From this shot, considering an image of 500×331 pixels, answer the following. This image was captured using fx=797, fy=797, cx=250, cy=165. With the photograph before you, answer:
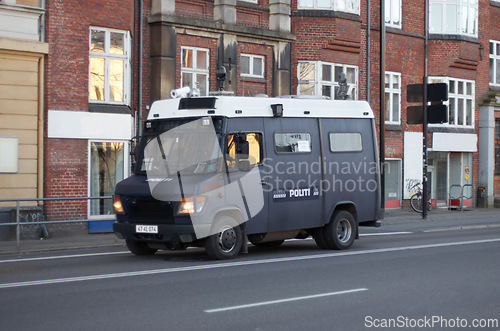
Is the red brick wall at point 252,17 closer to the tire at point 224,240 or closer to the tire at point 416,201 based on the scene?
the tire at point 416,201

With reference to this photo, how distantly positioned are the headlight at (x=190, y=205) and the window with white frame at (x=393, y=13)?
65.4 ft

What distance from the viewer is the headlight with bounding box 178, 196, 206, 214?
43.3ft

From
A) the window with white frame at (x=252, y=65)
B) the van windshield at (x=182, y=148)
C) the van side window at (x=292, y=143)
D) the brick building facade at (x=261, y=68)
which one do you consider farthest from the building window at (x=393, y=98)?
the van windshield at (x=182, y=148)

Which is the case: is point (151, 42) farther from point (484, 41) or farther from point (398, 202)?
point (484, 41)

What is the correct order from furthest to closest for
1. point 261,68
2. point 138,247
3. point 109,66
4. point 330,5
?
point 330,5, point 261,68, point 109,66, point 138,247

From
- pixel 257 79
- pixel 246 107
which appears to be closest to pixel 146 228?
pixel 246 107

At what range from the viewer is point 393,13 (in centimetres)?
3147

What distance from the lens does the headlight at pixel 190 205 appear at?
13188 mm

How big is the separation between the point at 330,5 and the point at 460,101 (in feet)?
30.4

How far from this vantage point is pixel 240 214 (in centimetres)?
1395

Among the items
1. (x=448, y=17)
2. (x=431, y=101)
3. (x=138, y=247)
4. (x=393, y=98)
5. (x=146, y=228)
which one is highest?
(x=448, y=17)

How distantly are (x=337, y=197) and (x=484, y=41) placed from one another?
21.8 meters

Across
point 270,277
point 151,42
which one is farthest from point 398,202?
point 270,277

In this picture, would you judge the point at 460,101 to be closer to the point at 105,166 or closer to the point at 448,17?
the point at 448,17
